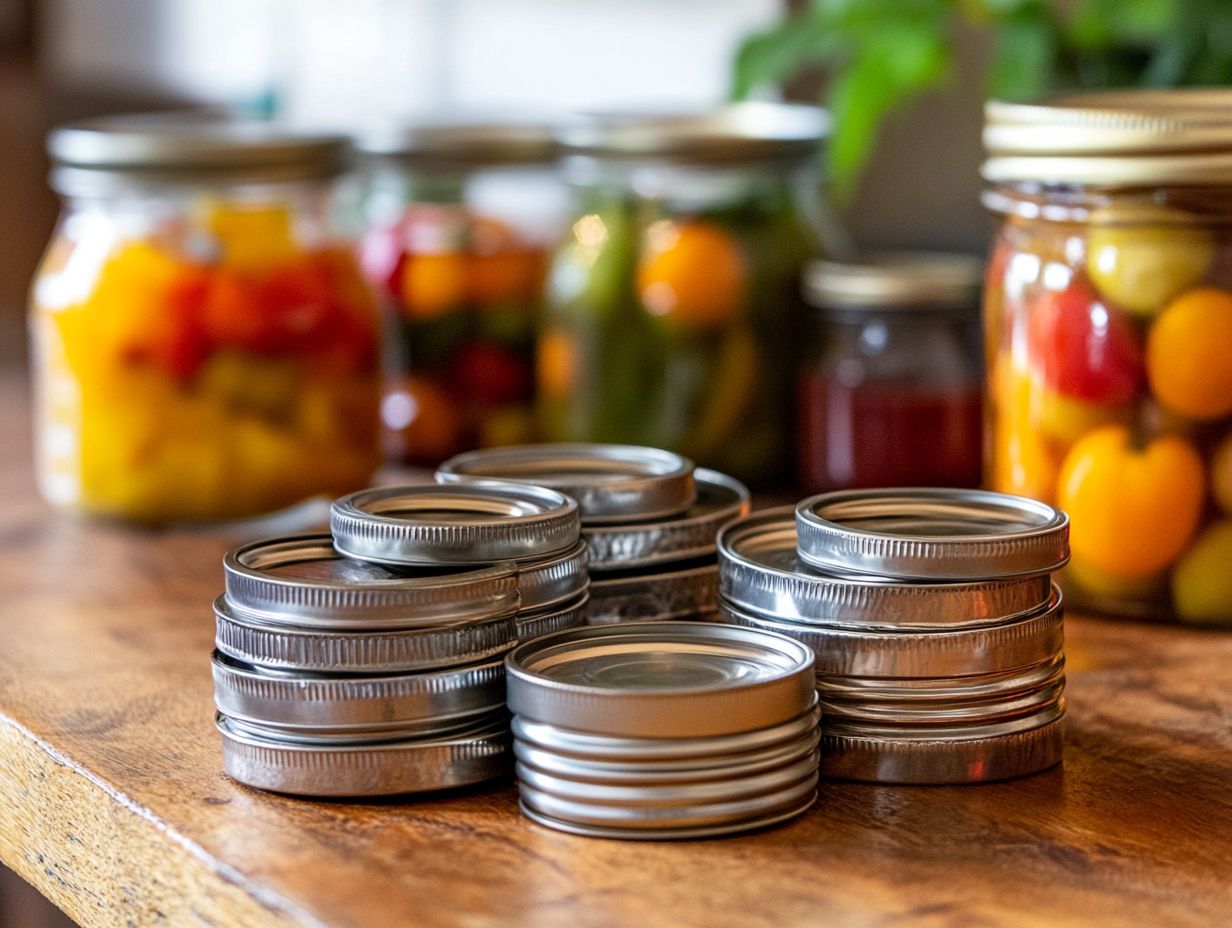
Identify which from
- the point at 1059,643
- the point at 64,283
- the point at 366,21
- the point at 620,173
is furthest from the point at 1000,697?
the point at 366,21

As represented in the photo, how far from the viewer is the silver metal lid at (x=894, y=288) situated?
1.10 metres

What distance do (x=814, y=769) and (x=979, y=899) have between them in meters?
0.09

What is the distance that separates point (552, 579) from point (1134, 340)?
354 mm

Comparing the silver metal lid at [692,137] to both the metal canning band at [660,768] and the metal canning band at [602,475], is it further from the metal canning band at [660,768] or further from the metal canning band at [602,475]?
the metal canning band at [660,768]

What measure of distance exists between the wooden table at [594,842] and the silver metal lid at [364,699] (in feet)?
0.11

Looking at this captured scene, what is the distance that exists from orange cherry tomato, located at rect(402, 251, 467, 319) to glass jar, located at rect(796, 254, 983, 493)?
0.29m

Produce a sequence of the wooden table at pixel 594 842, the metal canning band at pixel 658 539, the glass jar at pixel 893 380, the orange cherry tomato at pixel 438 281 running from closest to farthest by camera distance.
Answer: the wooden table at pixel 594 842 < the metal canning band at pixel 658 539 < the glass jar at pixel 893 380 < the orange cherry tomato at pixel 438 281

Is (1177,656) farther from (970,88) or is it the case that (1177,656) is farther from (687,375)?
(970,88)

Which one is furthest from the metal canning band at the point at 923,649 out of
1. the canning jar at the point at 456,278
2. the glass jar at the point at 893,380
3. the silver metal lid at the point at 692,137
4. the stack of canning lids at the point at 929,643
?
the canning jar at the point at 456,278

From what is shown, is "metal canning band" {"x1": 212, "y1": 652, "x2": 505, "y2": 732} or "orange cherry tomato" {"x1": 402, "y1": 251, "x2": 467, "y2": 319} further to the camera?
"orange cherry tomato" {"x1": 402, "y1": 251, "x2": 467, "y2": 319}

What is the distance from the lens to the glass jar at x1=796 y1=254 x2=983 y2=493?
109 cm

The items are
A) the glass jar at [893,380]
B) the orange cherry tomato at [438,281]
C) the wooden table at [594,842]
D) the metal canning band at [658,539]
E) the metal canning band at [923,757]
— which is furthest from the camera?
the orange cherry tomato at [438,281]

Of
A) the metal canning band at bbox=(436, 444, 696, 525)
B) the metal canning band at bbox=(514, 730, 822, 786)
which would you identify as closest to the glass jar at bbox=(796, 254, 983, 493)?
the metal canning band at bbox=(436, 444, 696, 525)

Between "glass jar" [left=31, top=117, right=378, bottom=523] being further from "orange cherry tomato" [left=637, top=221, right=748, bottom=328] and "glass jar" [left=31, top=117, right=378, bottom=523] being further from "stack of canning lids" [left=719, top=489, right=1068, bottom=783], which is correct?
"stack of canning lids" [left=719, top=489, right=1068, bottom=783]
